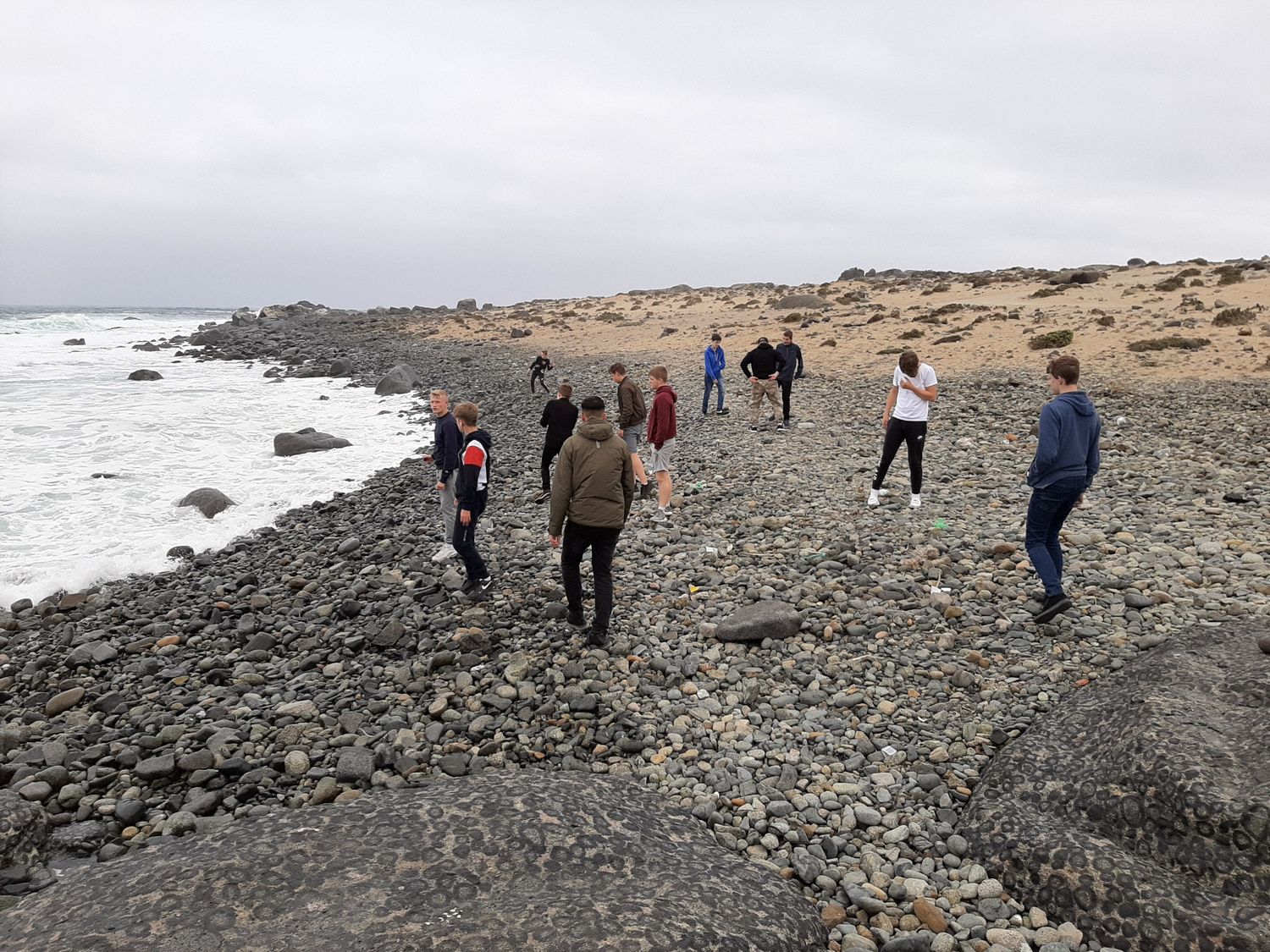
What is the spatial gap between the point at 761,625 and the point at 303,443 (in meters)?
17.8

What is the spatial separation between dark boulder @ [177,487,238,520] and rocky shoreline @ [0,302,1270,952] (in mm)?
3110

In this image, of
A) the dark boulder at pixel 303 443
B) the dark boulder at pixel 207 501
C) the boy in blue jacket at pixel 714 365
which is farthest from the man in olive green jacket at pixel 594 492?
the dark boulder at pixel 303 443

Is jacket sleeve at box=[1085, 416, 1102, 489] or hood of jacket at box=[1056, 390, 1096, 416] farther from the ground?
hood of jacket at box=[1056, 390, 1096, 416]

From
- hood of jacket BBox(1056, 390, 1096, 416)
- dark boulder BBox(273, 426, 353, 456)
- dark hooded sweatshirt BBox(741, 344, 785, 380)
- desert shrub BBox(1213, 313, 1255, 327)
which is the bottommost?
dark boulder BBox(273, 426, 353, 456)

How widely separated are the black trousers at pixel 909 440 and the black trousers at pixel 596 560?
503 cm

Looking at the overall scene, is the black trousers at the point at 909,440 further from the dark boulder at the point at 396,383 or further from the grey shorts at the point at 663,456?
the dark boulder at the point at 396,383

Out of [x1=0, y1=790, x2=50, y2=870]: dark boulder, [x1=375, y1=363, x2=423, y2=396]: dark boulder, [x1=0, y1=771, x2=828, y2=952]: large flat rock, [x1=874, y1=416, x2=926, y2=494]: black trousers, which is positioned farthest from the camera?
[x1=375, y1=363, x2=423, y2=396]: dark boulder

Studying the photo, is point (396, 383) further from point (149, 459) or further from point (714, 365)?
point (714, 365)

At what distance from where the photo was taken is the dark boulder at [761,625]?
7699mm

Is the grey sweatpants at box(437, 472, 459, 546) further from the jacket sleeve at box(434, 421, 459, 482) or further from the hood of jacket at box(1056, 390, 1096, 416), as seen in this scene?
the hood of jacket at box(1056, 390, 1096, 416)

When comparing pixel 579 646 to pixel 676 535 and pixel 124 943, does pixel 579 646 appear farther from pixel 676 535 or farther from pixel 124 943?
pixel 124 943

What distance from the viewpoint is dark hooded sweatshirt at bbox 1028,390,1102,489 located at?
6.91 meters

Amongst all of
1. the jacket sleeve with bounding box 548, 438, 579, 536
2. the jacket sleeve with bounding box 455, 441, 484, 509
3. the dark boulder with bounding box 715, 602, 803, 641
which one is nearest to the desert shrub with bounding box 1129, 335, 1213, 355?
the dark boulder with bounding box 715, 602, 803, 641

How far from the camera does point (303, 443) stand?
69.2ft
